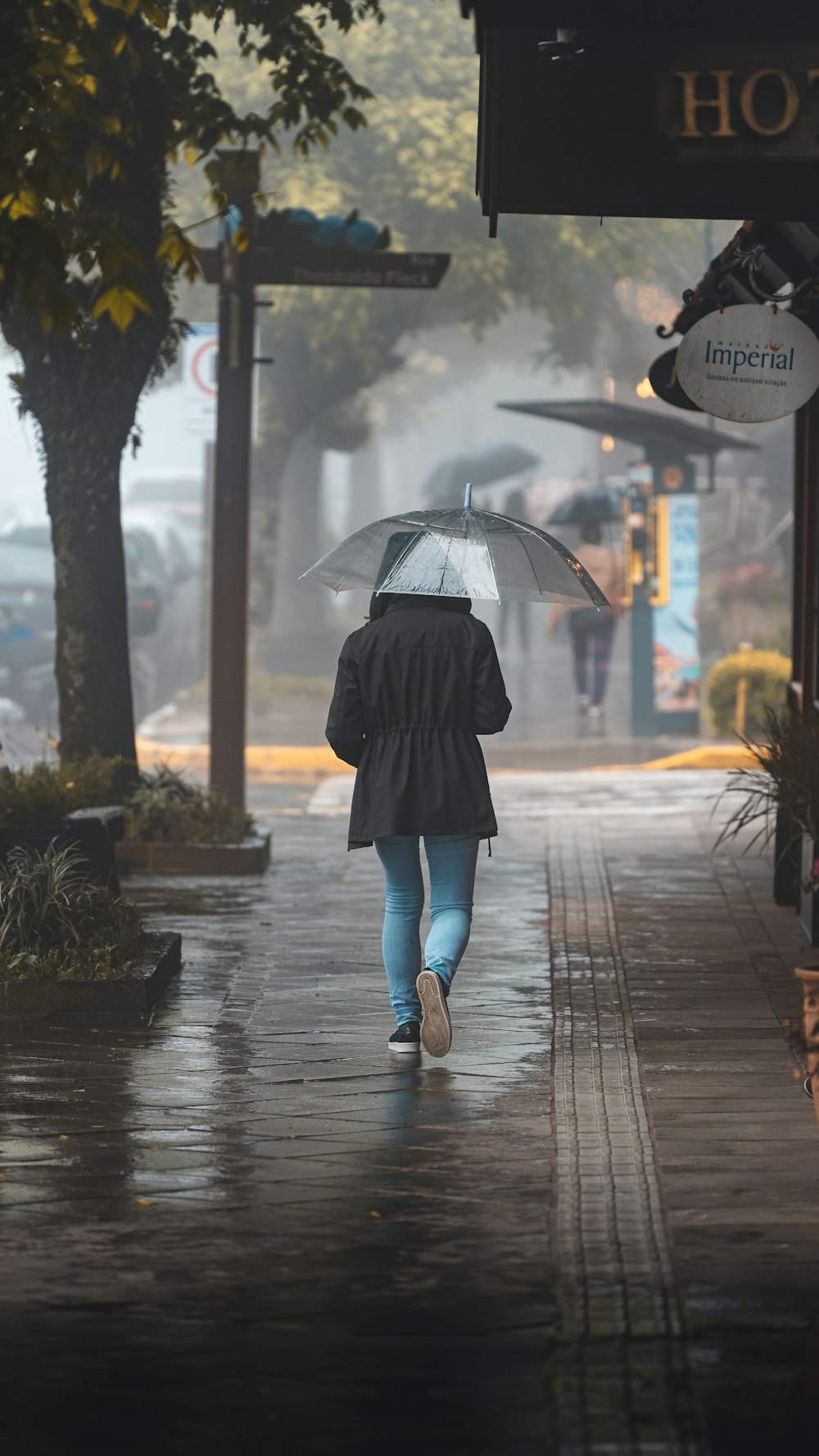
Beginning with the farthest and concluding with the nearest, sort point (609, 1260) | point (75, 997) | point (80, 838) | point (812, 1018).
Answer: point (80, 838)
point (75, 997)
point (812, 1018)
point (609, 1260)

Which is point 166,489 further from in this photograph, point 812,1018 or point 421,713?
point 812,1018

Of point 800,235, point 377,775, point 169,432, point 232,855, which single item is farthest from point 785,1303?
point 169,432

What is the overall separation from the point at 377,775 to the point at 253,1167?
6.37ft

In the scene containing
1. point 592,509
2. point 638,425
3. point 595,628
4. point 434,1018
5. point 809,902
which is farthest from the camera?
point 592,509

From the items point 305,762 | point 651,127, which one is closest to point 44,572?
point 305,762

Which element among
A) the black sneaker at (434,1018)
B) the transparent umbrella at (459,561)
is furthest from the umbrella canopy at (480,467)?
the black sneaker at (434,1018)

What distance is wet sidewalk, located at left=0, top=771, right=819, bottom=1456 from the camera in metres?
4.18

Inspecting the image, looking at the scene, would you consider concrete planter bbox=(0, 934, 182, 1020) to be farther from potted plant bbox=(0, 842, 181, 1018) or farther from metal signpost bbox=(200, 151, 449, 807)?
metal signpost bbox=(200, 151, 449, 807)

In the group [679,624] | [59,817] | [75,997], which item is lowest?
[75,997]

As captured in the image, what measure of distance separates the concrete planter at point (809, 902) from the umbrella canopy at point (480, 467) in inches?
1035

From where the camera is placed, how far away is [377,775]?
7.54 meters

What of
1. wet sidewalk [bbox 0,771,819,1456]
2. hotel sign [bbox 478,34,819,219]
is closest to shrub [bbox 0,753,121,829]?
wet sidewalk [bbox 0,771,819,1456]

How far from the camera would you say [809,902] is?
31.8 ft

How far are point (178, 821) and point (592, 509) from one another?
Answer: 13.9m
